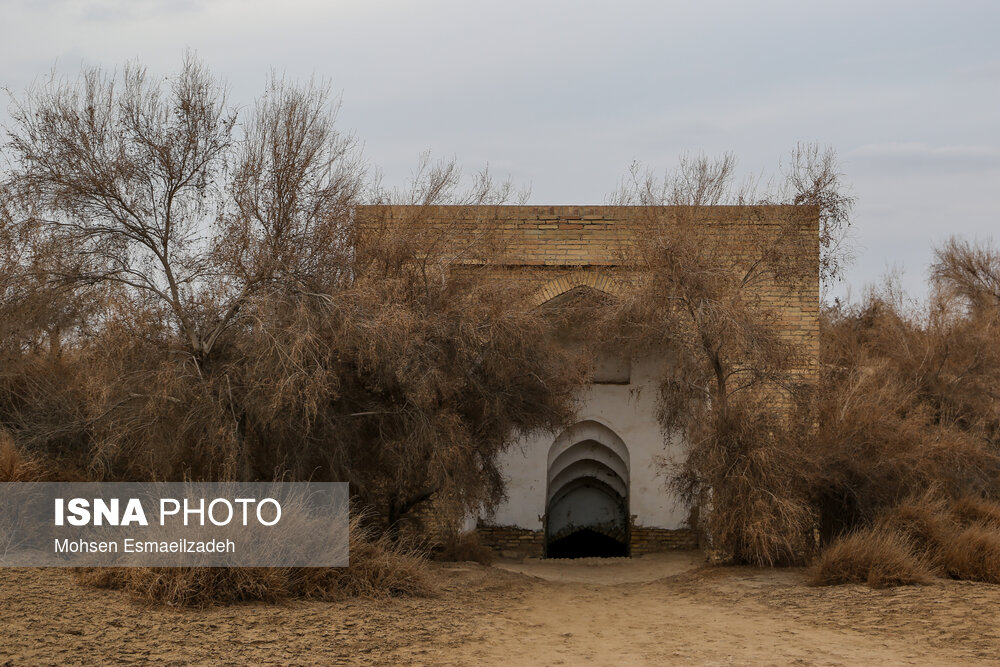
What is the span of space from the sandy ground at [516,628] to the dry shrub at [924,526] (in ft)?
2.24

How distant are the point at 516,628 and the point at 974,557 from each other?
5.23 metres

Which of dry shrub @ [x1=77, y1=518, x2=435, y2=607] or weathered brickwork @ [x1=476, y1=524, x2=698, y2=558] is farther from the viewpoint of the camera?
weathered brickwork @ [x1=476, y1=524, x2=698, y2=558]

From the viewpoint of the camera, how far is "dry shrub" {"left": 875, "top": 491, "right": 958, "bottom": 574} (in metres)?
11.3

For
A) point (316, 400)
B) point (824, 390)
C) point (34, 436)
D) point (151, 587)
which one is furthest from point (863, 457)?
point (34, 436)

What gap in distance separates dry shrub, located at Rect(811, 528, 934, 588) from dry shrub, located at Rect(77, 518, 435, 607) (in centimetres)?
434

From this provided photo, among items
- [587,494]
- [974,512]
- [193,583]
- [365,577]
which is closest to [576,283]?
[587,494]

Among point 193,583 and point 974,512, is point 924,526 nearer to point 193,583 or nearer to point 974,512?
point 974,512

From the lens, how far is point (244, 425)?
11.2 metres

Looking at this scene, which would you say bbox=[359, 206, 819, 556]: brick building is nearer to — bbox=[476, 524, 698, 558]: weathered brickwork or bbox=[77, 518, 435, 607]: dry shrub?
bbox=[476, 524, 698, 558]: weathered brickwork

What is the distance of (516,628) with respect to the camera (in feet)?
30.5

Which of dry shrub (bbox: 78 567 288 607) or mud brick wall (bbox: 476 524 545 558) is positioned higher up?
dry shrub (bbox: 78 567 288 607)

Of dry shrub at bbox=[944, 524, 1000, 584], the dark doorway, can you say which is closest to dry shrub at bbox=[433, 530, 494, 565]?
the dark doorway

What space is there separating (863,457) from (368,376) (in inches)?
237
